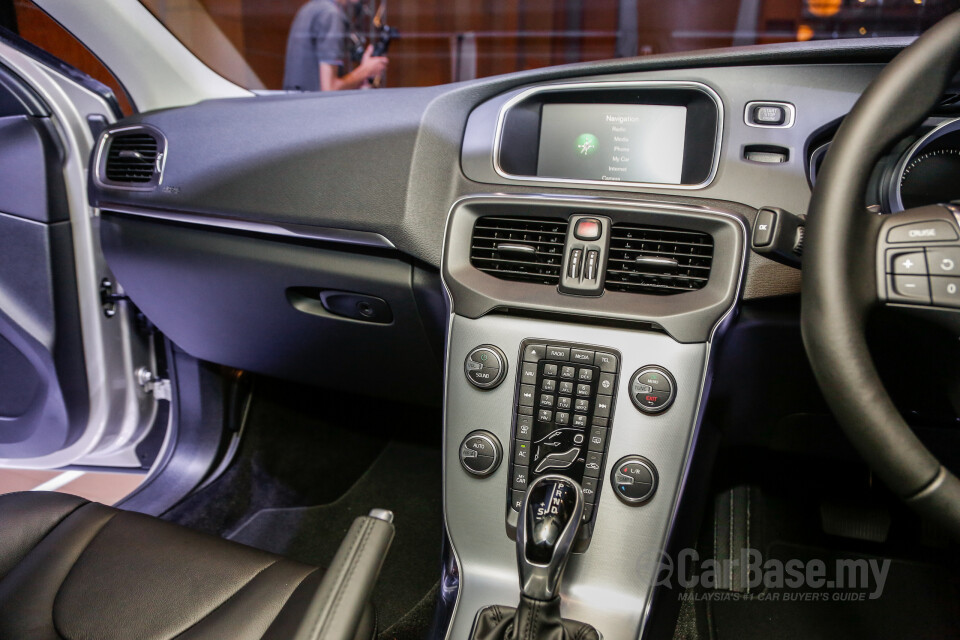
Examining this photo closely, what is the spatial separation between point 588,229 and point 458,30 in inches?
108

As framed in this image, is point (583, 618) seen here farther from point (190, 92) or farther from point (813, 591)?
point (190, 92)

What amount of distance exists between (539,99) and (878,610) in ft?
3.73

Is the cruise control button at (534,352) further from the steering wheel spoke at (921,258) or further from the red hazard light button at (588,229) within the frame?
the steering wheel spoke at (921,258)

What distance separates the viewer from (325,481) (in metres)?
1.72

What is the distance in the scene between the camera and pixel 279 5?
2742 mm

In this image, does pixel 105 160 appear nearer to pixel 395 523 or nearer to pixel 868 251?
pixel 395 523

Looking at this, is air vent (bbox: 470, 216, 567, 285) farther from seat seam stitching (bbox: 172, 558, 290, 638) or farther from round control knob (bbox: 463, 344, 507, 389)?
seat seam stitching (bbox: 172, 558, 290, 638)

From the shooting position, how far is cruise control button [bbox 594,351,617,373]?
920mm

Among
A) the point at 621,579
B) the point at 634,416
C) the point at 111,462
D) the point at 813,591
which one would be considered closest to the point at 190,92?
the point at 111,462

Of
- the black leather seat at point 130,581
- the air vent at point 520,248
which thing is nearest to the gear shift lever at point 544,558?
the black leather seat at point 130,581

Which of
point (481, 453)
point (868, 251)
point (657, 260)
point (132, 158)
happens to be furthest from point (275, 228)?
point (868, 251)

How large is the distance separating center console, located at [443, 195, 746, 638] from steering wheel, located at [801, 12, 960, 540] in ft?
0.84

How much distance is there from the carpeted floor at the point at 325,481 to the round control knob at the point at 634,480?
70 cm

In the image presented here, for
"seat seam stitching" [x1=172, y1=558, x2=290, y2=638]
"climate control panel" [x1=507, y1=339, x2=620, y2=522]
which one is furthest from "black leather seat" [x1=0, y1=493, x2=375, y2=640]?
"climate control panel" [x1=507, y1=339, x2=620, y2=522]
